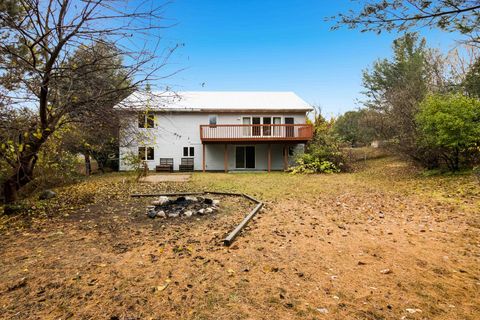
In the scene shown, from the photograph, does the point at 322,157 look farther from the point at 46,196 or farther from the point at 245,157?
the point at 46,196

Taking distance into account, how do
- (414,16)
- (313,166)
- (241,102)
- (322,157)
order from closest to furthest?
1. (414,16)
2. (313,166)
3. (322,157)
4. (241,102)

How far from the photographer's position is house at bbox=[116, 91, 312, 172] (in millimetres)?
18500

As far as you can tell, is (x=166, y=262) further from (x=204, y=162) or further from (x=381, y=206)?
(x=204, y=162)

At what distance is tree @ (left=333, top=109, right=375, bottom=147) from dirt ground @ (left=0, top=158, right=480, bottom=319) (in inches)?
715

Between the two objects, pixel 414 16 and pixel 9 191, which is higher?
pixel 414 16

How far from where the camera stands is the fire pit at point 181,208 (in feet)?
20.7

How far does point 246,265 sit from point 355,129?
29620 mm

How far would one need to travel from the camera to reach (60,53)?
5.57 meters

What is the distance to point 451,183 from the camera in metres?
9.73

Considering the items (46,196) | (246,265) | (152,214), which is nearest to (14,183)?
(46,196)

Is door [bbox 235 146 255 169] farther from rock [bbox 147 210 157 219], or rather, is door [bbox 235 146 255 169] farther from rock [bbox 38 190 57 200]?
rock [bbox 147 210 157 219]

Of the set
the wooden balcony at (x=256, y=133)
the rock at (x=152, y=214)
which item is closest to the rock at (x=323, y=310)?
the rock at (x=152, y=214)

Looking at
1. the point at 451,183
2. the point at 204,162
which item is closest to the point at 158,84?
the point at 451,183

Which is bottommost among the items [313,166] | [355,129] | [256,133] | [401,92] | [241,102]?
[313,166]
